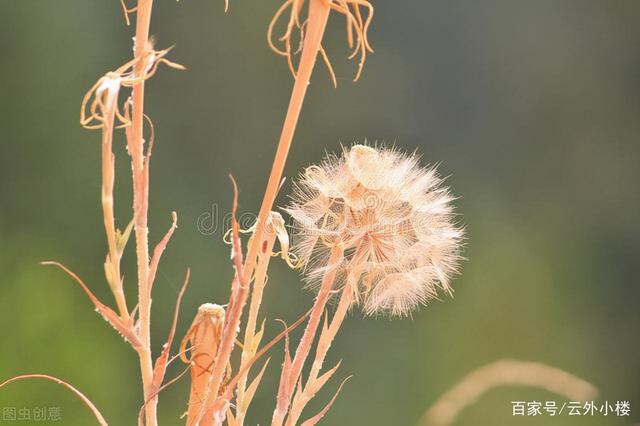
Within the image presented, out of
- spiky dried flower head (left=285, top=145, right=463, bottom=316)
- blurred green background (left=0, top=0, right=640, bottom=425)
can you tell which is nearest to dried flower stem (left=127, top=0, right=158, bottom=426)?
spiky dried flower head (left=285, top=145, right=463, bottom=316)

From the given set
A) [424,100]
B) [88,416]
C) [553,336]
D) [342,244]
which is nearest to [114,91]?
[342,244]

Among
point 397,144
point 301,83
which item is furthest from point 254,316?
point 397,144

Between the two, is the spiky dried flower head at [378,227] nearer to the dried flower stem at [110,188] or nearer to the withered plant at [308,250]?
the withered plant at [308,250]

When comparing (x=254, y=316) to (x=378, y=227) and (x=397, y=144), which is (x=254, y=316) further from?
(x=397, y=144)

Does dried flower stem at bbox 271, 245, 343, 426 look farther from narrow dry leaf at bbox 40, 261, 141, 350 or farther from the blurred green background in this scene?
the blurred green background

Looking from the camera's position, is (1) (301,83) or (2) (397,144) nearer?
(1) (301,83)

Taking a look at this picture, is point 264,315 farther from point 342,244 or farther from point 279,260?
point 342,244
